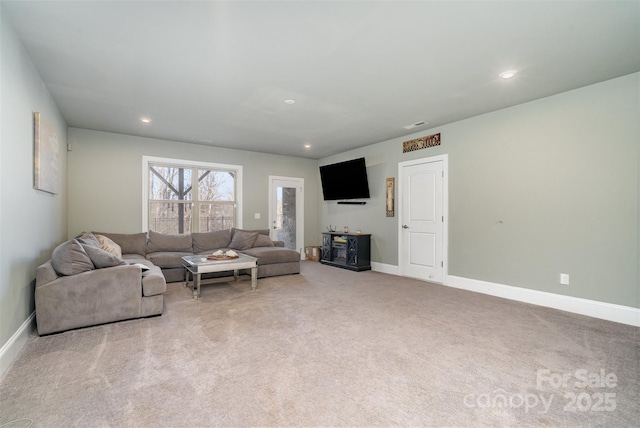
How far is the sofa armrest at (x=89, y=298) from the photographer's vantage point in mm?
2748

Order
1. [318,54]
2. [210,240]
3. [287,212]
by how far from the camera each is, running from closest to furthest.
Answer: [318,54]
[210,240]
[287,212]

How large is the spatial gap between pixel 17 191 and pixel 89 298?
1.14 m

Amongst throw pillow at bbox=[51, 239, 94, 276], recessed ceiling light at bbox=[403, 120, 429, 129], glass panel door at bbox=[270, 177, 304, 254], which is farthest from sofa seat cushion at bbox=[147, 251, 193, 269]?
recessed ceiling light at bbox=[403, 120, 429, 129]

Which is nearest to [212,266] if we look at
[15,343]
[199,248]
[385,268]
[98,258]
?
[98,258]

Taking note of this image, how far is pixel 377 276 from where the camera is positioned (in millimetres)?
5500

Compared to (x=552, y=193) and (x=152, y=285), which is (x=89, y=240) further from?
(x=552, y=193)

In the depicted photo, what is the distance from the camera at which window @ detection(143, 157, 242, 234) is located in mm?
5785

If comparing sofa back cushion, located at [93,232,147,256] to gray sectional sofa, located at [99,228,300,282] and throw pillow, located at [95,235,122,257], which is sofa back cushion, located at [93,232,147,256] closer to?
gray sectional sofa, located at [99,228,300,282]

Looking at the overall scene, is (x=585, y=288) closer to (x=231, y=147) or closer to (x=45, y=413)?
(x=45, y=413)

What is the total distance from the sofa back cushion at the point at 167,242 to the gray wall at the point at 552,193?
15.2ft

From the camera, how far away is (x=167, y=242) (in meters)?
5.44

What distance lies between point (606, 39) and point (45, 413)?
15.5 ft

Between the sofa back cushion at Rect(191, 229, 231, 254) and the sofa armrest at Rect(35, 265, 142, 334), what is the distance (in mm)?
2512

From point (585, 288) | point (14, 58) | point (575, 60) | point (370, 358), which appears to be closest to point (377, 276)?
point (585, 288)
